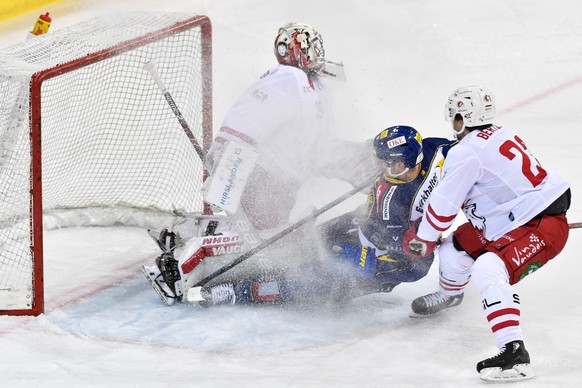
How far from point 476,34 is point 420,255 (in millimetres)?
4587

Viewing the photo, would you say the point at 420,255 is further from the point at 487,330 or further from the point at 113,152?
the point at 113,152

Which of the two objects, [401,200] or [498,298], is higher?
[401,200]

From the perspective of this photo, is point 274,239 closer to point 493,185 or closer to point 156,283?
point 156,283

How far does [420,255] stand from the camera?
13.8 ft

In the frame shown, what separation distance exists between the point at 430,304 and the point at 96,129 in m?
1.92

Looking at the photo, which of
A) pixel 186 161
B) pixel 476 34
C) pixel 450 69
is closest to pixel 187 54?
pixel 186 161

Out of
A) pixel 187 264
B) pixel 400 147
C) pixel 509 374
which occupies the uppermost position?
pixel 400 147

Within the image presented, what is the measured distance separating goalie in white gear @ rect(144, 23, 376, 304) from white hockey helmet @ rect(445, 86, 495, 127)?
2.33ft

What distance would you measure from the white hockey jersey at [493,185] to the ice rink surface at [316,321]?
1.50 feet

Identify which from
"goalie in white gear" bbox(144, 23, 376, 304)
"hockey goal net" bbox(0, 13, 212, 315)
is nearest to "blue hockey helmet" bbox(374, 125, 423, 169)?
"goalie in white gear" bbox(144, 23, 376, 304)

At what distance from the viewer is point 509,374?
377 cm

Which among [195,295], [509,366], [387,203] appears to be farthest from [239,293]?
[509,366]

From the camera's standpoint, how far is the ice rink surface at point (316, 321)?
3.96m

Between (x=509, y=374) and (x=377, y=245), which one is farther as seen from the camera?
(x=377, y=245)
